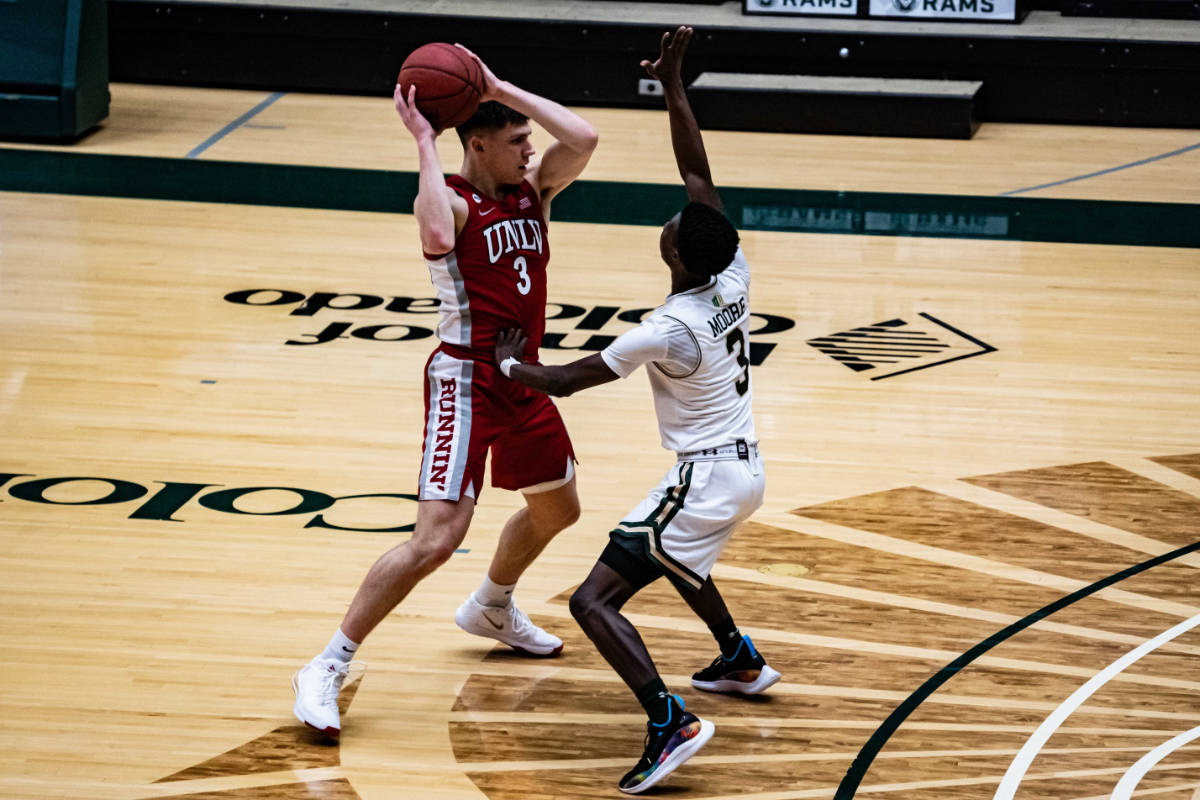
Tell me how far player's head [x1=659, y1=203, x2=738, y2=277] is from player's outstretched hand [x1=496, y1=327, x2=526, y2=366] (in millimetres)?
479

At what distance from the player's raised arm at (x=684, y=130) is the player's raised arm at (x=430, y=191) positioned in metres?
0.55

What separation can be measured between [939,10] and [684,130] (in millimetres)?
8934

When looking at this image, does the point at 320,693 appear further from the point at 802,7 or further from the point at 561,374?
the point at 802,7

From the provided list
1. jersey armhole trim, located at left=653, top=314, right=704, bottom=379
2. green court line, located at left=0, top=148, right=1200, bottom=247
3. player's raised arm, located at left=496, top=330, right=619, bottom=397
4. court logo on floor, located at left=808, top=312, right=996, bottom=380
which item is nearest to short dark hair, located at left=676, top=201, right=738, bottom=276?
jersey armhole trim, located at left=653, top=314, right=704, bottom=379

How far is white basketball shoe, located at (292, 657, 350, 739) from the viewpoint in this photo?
3.83 meters

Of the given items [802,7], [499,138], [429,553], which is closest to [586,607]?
[429,553]

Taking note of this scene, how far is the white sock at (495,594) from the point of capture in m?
4.25

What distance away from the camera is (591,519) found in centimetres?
532

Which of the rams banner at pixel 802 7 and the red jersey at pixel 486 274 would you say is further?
the rams banner at pixel 802 7

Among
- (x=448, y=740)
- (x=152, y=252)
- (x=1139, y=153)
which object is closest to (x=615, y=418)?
(x=448, y=740)

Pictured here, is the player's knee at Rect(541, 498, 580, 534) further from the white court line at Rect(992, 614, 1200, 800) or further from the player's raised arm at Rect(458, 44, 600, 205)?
the white court line at Rect(992, 614, 1200, 800)

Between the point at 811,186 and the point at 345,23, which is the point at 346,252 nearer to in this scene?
the point at 811,186

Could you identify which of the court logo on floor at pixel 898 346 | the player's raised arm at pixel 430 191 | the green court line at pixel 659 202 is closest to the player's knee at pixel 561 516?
the player's raised arm at pixel 430 191

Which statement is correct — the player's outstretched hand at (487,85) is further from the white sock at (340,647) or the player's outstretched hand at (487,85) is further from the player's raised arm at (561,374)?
the white sock at (340,647)
